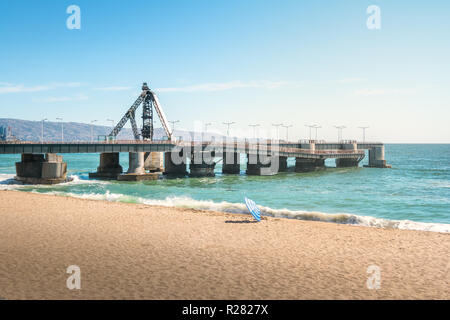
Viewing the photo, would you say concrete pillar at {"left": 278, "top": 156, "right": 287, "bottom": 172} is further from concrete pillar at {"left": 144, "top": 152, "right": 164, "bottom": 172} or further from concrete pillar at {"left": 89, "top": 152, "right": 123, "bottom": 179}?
concrete pillar at {"left": 89, "top": 152, "right": 123, "bottom": 179}

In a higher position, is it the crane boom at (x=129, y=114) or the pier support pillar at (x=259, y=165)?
the crane boom at (x=129, y=114)

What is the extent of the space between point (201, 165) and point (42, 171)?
26961 millimetres

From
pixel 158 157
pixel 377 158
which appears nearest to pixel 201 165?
pixel 158 157

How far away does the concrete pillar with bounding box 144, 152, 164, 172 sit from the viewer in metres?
78.7

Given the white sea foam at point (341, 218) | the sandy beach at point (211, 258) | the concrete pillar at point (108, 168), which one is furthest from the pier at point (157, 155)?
the sandy beach at point (211, 258)

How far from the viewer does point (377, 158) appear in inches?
3912

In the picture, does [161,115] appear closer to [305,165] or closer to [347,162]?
[305,165]

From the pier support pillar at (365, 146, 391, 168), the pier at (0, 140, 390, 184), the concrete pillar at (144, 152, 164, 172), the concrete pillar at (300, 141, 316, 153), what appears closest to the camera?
the pier at (0, 140, 390, 184)

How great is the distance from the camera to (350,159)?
9656 cm

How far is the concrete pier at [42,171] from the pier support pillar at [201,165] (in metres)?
22.5

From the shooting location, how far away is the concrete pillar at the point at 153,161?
7869cm

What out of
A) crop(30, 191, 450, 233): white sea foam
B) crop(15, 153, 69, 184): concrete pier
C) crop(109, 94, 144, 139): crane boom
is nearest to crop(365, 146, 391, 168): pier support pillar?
crop(109, 94, 144, 139): crane boom

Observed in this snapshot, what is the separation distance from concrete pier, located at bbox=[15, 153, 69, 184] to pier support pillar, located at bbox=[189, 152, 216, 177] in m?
22.5

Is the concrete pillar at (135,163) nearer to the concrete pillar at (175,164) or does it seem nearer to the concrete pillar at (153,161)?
the concrete pillar at (175,164)
